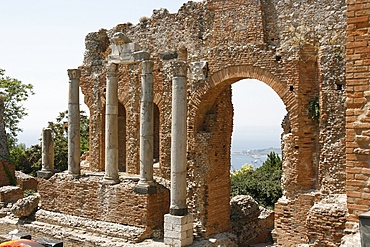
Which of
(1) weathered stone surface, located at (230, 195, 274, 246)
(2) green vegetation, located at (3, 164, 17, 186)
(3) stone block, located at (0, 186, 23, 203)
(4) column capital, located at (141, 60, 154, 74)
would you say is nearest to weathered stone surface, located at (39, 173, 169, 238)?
(1) weathered stone surface, located at (230, 195, 274, 246)

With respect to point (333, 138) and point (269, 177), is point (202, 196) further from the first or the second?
point (269, 177)

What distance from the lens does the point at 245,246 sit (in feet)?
47.8

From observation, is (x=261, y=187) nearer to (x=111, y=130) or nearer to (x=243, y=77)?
(x=111, y=130)

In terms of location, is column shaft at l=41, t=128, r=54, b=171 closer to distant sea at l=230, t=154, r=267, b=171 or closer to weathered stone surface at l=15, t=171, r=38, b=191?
weathered stone surface at l=15, t=171, r=38, b=191

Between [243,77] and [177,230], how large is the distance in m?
4.67

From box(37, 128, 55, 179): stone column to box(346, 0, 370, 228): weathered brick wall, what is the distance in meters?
12.4

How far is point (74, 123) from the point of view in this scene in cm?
1550

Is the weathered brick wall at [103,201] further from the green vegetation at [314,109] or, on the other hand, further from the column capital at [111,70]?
the green vegetation at [314,109]

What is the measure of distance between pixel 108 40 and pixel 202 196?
7836 mm

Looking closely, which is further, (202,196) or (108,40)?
(108,40)

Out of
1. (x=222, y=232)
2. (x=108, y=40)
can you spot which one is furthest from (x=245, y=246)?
(x=108, y=40)

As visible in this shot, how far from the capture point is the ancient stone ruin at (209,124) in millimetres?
11016

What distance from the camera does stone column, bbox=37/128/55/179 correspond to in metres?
15.8

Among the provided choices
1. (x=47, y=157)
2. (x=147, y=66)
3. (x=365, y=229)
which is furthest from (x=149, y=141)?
(x=365, y=229)
